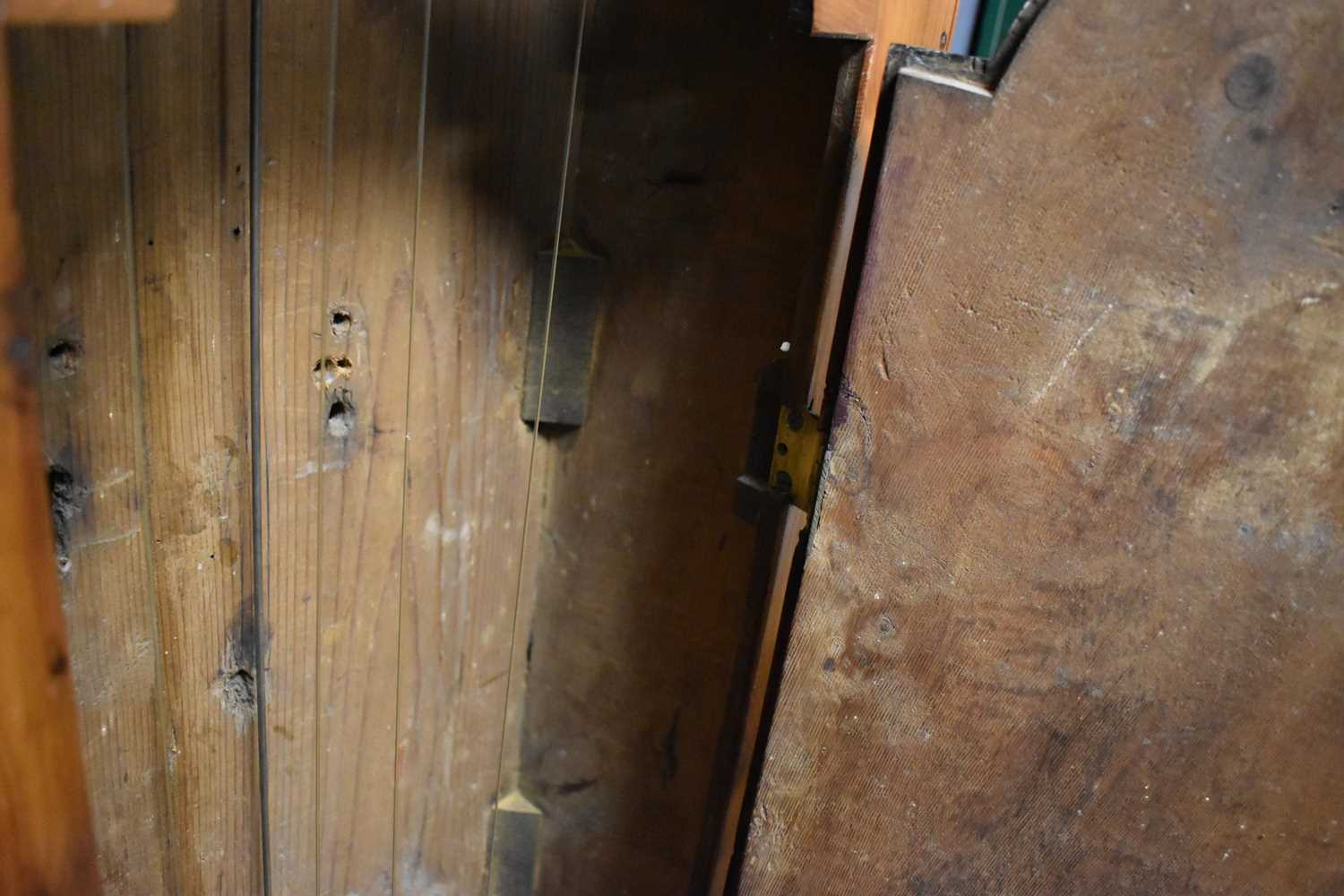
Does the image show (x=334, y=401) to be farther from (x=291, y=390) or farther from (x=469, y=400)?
(x=469, y=400)

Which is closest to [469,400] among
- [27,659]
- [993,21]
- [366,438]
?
[366,438]

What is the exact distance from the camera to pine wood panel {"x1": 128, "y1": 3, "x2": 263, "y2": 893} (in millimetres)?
626

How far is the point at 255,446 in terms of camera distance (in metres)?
0.73

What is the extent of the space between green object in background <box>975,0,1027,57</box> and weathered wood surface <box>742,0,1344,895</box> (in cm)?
126

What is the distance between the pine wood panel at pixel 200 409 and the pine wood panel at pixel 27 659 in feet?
0.73

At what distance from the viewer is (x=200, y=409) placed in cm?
70

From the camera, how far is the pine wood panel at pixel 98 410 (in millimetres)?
573

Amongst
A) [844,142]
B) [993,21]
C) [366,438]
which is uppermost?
[993,21]

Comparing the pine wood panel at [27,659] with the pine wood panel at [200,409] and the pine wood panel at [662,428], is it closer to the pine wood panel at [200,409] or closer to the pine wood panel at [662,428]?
the pine wood panel at [200,409]

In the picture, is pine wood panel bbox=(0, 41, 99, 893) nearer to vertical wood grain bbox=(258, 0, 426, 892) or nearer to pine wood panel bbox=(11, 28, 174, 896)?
pine wood panel bbox=(11, 28, 174, 896)

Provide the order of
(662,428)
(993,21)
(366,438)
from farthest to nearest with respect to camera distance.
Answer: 1. (993,21)
2. (662,428)
3. (366,438)

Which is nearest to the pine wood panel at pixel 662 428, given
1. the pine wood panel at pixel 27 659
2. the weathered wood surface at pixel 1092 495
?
the weathered wood surface at pixel 1092 495

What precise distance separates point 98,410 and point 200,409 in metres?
0.07

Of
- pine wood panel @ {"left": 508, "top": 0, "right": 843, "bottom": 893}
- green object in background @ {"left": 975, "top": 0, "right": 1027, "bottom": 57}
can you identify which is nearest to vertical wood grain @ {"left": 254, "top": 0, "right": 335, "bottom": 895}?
pine wood panel @ {"left": 508, "top": 0, "right": 843, "bottom": 893}
